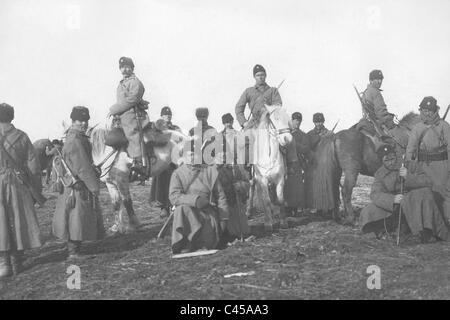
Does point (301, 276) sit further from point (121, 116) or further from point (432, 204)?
point (121, 116)

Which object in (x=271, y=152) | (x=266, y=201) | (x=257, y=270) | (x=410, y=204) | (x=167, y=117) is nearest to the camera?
(x=257, y=270)

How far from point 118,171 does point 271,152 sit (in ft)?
9.48

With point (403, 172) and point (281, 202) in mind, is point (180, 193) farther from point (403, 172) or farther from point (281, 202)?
point (403, 172)

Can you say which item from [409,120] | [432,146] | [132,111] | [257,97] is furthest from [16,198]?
[409,120]

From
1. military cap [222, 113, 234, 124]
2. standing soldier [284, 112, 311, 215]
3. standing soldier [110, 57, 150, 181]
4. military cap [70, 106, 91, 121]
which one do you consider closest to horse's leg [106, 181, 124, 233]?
standing soldier [110, 57, 150, 181]

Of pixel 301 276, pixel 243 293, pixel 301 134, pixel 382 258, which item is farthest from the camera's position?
pixel 301 134

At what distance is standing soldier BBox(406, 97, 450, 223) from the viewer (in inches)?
288

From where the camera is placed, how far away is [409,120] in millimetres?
9547

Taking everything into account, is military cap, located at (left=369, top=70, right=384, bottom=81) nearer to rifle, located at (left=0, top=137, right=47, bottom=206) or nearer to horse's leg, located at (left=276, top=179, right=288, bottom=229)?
horse's leg, located at (left=276, top=179, right=288, bottom=229)

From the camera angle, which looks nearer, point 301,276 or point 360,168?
point 301,276

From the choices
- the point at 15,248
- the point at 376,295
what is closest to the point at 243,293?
the point at 376,295
